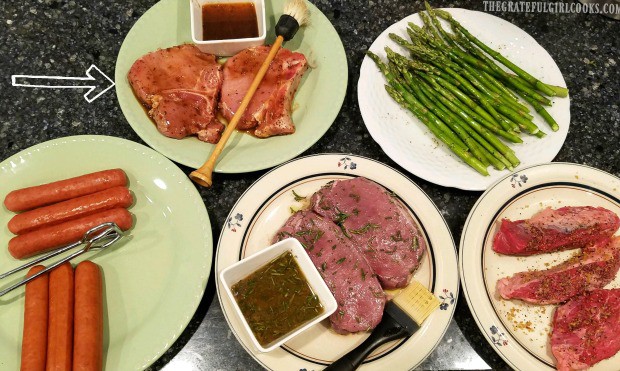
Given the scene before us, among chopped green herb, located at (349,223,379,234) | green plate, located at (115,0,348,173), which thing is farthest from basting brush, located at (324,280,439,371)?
green plate, located at (115,0,348,173)

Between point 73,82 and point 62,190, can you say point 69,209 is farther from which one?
point 73,82

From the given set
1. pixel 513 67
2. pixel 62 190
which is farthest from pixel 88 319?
pixel 513 67

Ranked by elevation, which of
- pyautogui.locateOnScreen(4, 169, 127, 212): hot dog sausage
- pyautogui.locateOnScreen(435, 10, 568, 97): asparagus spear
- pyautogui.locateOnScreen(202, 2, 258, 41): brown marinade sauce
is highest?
pyautogui.locateOnScreen(202, 2, 258, 41): brown marinade sauce

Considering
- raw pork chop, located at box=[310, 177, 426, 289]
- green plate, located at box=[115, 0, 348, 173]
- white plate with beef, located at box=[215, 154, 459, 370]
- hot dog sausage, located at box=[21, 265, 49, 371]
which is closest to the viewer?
hot dog sausage, located at box=[21, 265, 49, 371]

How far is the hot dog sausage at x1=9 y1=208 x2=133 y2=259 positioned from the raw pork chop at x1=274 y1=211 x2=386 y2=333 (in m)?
0.89

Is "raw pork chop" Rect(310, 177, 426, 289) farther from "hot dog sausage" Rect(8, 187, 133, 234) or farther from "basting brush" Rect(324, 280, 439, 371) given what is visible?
"hot dog sausage" Rect(8, 187, 133, 234)

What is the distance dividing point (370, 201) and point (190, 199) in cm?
101

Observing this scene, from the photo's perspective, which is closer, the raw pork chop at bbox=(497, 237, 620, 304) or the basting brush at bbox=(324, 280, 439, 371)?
the basting brush at bbox=(324, 280, 439, 371)

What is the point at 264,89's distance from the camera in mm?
2996

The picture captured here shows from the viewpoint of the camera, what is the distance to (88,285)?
2.45 m

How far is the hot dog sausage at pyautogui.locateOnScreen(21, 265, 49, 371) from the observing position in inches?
89.9

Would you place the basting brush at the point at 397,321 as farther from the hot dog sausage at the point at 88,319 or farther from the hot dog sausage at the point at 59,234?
the hot dog sausage at the point at 59,234

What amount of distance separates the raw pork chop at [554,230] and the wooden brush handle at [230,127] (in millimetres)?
1657

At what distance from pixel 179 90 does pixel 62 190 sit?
34.8 inches
